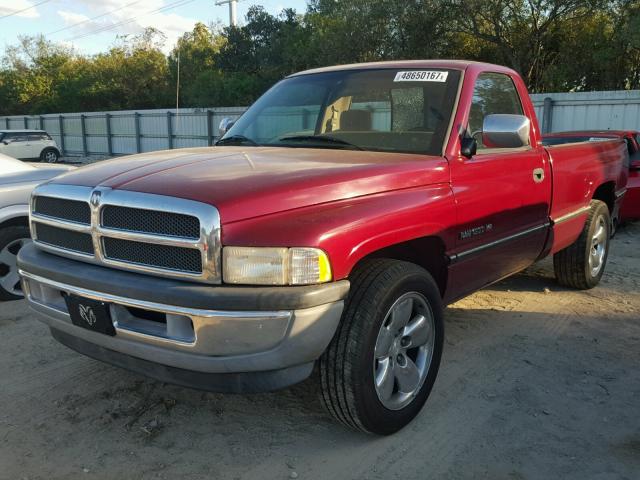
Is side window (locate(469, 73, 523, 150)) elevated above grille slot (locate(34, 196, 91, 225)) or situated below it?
above

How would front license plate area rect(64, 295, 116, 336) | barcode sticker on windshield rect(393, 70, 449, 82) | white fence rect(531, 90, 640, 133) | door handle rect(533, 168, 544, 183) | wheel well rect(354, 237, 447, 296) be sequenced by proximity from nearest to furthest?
front license plate area rect(64, 295, 116, 336) → wheel well rect(354, 237, 447, 296) → barcode sticker on windshield rect(393, 70, 449, 82) → door handle rect(533, 168, 544, 183) → white fence rect(531, 90, 640, 133)

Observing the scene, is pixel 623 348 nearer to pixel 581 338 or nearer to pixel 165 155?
pixel 581 338

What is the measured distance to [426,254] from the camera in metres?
3.44

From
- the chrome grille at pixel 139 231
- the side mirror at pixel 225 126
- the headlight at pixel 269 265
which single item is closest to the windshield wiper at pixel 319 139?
the side mirror at pixel 225 126

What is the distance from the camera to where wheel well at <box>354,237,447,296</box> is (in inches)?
129

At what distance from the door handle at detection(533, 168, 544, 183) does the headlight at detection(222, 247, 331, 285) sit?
7.73ft

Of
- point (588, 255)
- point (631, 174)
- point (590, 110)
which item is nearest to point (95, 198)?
point (588, 255)

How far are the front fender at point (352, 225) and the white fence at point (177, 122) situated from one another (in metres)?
12.6

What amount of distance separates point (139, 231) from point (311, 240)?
78 centimetres

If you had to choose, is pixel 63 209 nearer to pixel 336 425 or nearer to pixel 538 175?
pixel 336 425

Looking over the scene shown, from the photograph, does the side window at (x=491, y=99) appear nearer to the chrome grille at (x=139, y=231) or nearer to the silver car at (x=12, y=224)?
the chrome grille at (x=139, y=231)

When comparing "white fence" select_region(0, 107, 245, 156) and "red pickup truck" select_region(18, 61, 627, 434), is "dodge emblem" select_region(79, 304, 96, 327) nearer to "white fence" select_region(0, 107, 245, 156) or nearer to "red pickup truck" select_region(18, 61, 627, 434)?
"red pickup truck" select_region(18, 61, 627, 434)

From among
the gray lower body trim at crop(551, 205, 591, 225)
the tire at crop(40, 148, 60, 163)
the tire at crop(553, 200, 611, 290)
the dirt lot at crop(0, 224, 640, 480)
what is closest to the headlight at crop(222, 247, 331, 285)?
the dirt lot at crop(0, 224, 640, 480)

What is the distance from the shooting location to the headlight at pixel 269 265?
2.47 m
